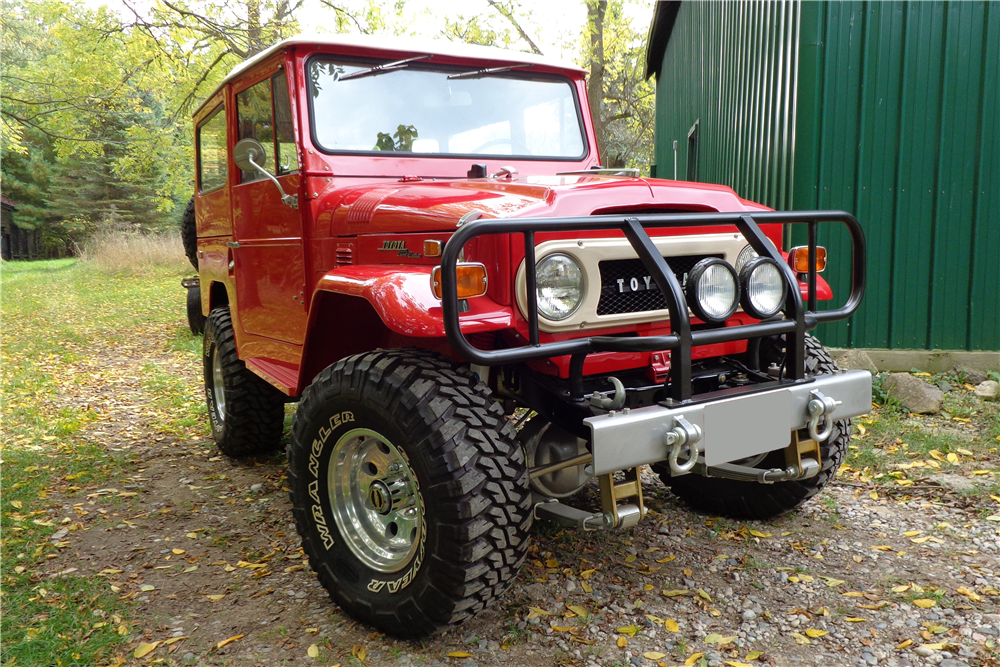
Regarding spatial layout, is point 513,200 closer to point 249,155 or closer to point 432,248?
point 432,248

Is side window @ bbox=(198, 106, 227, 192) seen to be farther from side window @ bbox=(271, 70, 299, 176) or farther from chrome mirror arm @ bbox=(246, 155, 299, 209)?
chrome mirror arm @ bbox=(246, 155, 299, 209)

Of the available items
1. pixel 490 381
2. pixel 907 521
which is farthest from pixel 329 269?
pixel 907 521

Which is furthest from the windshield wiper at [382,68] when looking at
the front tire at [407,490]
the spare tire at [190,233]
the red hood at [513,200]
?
the spare tire at [190,233]

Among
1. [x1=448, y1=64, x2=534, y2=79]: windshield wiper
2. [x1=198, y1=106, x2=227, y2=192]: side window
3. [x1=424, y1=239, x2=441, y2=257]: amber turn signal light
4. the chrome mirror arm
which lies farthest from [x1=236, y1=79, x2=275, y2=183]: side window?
[x1=424, y1=239, x2=441, y2=257]: amber turn signal light

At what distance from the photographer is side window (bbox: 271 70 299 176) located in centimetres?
346

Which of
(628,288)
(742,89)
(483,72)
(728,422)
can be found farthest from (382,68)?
(742,89)

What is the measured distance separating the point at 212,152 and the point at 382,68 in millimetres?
1764

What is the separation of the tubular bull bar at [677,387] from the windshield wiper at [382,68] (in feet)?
5.16

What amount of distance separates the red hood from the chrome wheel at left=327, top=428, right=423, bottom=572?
2.70ft

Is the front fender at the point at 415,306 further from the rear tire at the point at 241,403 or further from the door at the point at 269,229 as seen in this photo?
the rear tire at the point at 241,403

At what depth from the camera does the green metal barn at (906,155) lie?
5570 mm

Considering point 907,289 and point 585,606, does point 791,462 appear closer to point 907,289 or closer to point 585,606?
point 585,606

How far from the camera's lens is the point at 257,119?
3.88 metres

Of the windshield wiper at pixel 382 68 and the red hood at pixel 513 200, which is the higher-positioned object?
the windshield wiper at pixel 382 68
